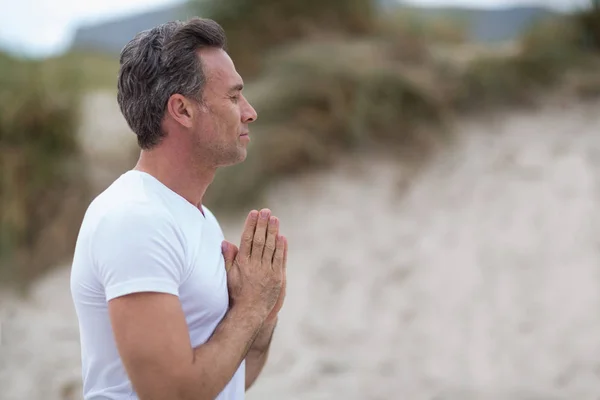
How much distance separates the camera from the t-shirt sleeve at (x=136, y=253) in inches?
50.0

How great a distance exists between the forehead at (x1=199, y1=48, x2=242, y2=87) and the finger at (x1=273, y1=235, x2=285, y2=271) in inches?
12.9

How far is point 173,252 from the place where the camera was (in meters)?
1.33

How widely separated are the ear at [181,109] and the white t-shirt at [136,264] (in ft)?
0.41

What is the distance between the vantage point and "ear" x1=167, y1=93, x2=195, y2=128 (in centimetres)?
144

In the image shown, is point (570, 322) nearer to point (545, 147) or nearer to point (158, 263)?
point (545, 147)

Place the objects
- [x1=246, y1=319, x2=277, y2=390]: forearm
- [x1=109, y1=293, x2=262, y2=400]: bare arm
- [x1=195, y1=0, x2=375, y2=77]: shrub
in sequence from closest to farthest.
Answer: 1. [x1=109, y1=293, x2=262, y2=400]: bare arm
2. [x1=246, y1=319, x2=277, y2=390]: forearm
3. [x1=195, y1=0, x2=375, y2=77]: shrub

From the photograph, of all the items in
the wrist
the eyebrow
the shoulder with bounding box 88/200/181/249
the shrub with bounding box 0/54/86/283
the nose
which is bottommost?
the wrist

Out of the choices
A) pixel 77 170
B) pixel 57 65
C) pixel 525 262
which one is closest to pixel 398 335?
pixel 525 262

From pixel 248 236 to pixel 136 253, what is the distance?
296 millimetres

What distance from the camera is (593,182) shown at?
4.81 meters

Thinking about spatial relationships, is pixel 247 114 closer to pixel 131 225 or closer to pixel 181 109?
pixel 181 109

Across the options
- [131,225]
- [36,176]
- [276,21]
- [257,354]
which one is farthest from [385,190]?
[131,225]

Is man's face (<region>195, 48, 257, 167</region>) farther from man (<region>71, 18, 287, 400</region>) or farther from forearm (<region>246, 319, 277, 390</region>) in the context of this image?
Result: forearm (<region>246, 319, 277, 390</region>)

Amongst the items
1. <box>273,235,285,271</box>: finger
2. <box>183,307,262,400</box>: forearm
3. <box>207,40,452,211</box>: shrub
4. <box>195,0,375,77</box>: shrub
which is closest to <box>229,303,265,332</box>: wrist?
<box>183,307,262,400</box>: forearm
